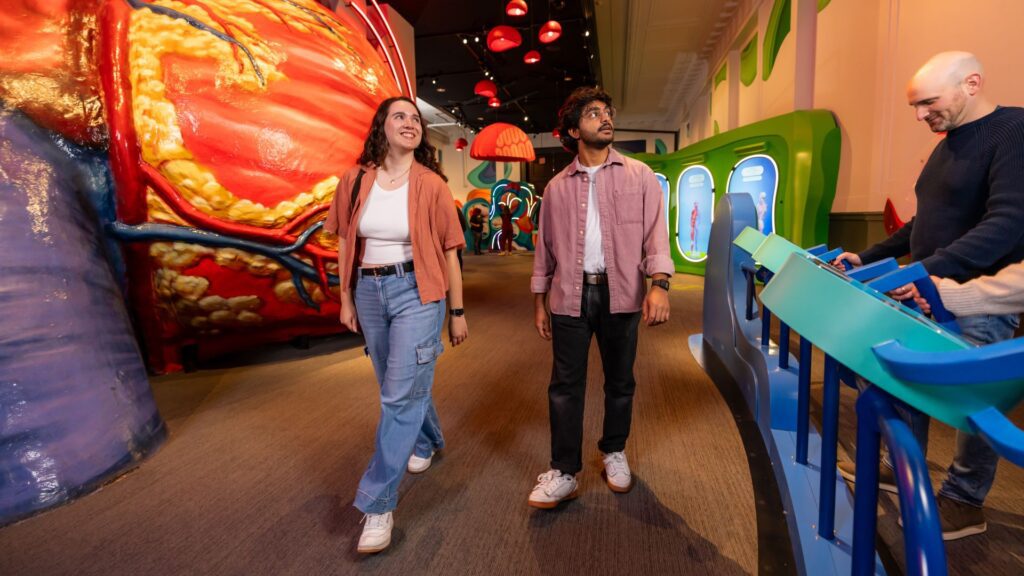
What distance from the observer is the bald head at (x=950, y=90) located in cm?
154

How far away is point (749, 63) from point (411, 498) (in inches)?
337

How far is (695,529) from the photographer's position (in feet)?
5.90

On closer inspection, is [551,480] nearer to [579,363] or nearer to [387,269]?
[579,363]

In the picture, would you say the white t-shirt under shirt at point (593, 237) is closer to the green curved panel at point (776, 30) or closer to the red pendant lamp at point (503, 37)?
the red pendant lamp at point (503, 37)

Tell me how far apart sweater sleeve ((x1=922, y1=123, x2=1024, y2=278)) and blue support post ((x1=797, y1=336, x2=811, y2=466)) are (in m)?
0.44

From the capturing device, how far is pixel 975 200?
63.9 inches

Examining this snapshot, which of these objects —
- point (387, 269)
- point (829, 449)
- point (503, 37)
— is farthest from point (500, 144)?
point (829, 449)

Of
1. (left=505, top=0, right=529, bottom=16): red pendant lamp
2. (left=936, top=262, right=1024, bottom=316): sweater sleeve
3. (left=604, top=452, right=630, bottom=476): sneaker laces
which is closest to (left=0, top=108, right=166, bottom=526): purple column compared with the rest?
(left=604, top=452, right=630, bottom=476): sneaker laces

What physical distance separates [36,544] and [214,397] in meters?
1.48

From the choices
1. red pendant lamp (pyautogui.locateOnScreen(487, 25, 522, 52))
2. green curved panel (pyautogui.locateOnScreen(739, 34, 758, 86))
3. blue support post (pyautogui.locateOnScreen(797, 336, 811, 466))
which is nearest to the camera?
blue support post (pyautogui.locateOnScreen(797, 336, 811, 466))

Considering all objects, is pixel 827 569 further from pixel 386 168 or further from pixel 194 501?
pixel 194 501

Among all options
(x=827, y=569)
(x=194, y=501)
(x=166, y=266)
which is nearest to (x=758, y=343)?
(x=827, y=569)

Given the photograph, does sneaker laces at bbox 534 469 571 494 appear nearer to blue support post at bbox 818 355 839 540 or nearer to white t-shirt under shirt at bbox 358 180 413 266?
blue support post at bbox 818 355 839 540

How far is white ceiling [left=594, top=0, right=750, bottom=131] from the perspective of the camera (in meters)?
8.45
